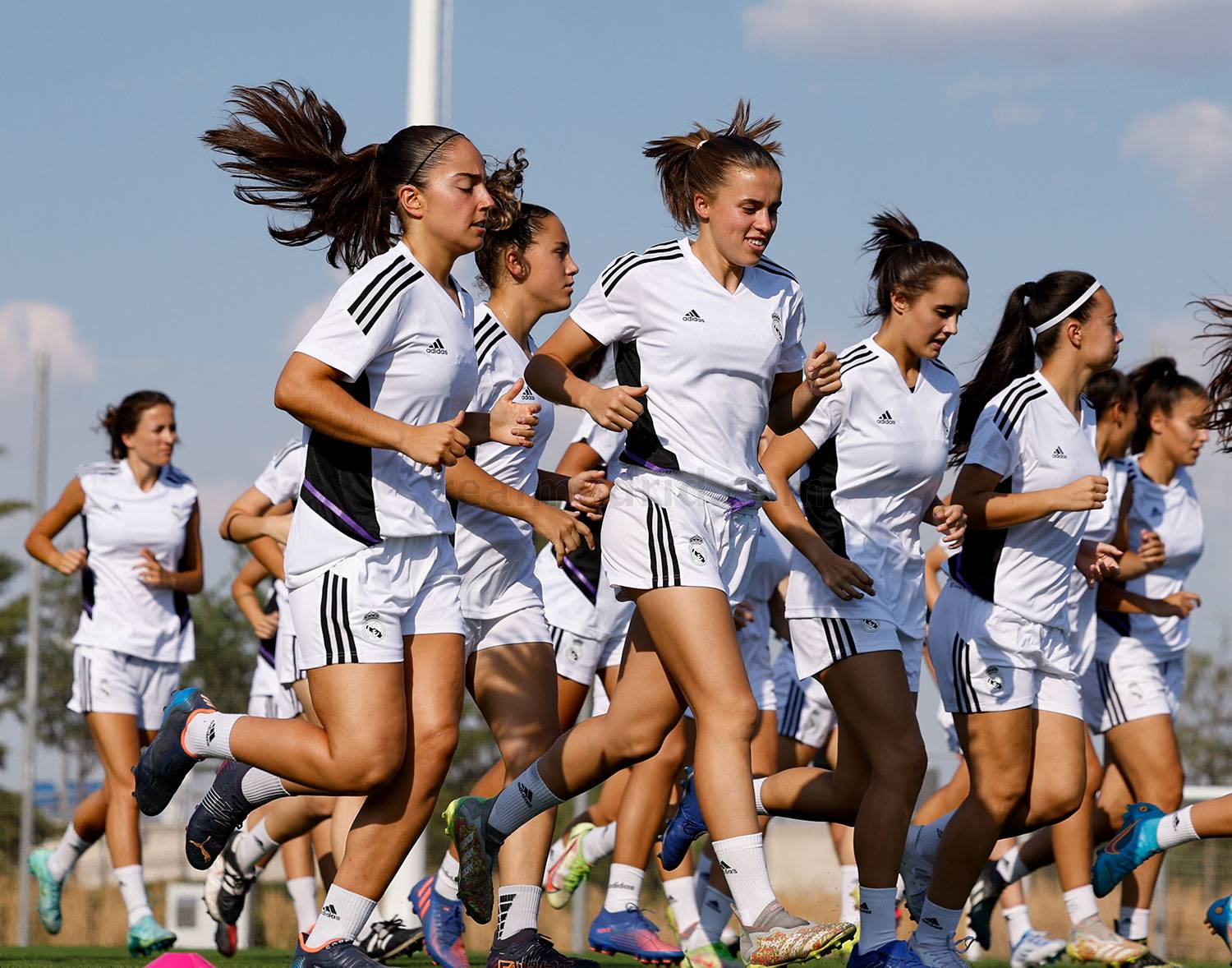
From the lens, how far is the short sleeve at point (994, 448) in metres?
5.67

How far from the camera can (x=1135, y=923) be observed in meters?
7.63

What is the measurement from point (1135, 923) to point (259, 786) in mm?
4332

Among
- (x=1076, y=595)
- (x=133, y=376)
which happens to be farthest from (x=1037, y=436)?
(x=133, y=376)

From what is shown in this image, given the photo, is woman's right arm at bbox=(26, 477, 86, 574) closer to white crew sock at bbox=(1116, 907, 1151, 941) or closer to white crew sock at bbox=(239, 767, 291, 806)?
white crew sock at bbox=(239, 767, 291, 806)

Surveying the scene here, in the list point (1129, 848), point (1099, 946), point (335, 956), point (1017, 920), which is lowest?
point (1017, 920)

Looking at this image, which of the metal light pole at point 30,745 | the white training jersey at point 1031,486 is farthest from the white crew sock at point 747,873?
the metal light pole at point 30,745

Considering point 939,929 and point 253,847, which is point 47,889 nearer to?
point 253,847

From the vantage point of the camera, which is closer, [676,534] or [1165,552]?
[676,534]

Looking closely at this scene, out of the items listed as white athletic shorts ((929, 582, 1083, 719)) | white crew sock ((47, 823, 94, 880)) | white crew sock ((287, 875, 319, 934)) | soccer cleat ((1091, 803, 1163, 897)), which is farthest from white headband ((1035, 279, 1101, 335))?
white crew sock ((47, 823, 94, 880))

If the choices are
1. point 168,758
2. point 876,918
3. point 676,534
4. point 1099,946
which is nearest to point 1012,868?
point 1099,946

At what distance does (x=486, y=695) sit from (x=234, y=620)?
687 centimetres

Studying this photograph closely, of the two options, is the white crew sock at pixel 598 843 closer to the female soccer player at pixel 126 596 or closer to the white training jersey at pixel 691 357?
the female soccer player at pixel 126 596

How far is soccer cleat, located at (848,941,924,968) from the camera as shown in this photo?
4.96m

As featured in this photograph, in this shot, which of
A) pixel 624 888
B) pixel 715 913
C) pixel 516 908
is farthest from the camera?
pixel 715 913
